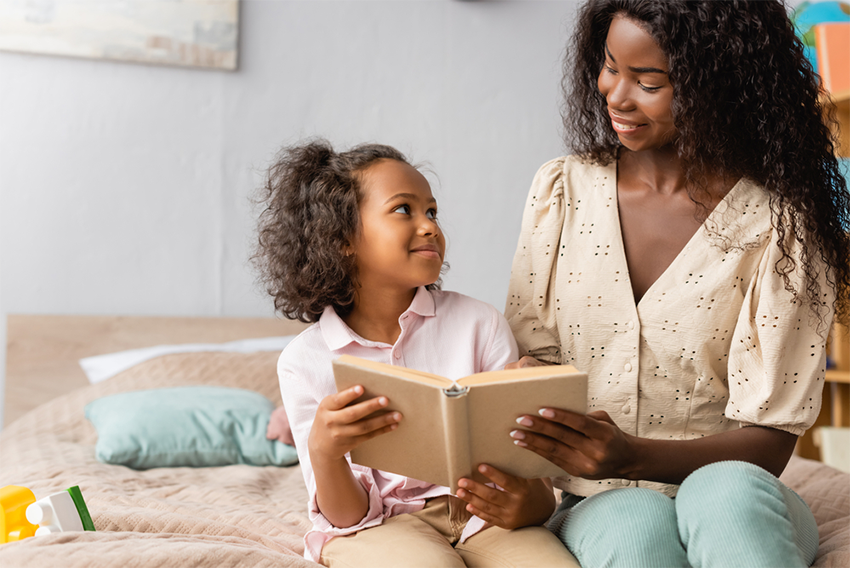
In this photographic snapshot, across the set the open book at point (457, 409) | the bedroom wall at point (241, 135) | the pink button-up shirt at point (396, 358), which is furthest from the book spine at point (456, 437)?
the bedroom wall at point (241, 135)

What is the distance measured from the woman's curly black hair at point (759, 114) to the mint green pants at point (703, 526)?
31cm

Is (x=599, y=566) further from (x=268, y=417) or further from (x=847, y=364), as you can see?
(x=847, y=364)

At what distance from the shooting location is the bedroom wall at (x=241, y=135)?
7.49 ft

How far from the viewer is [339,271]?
110 centimetres

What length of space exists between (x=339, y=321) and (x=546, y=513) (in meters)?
0.39

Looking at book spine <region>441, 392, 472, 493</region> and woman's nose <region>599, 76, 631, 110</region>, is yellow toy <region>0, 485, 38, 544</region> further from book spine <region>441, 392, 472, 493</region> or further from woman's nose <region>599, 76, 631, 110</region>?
woman's nose <region>599, 76, 631, 110</region>

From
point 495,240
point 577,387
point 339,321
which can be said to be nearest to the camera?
point 577,387

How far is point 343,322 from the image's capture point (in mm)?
1089

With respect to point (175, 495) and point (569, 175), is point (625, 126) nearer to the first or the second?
point (569, 175)

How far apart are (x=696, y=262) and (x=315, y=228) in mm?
567

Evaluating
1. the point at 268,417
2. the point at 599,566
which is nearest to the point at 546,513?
the point at 599,566

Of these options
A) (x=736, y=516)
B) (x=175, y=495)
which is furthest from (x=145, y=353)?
(x=736, y=516)

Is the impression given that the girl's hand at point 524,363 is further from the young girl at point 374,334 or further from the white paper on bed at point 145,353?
the white paper on bed at point 145,353

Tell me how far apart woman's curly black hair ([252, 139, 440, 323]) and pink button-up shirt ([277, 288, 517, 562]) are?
0.16 ft
